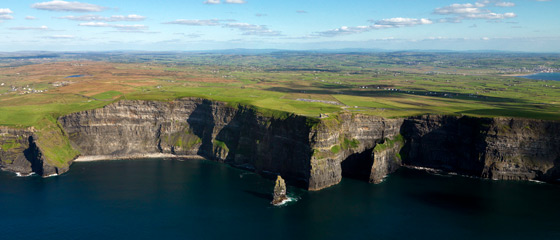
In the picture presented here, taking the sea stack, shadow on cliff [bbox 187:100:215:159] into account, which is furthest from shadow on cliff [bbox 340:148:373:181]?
shadow on cliff [bbox 187:100:215:159]

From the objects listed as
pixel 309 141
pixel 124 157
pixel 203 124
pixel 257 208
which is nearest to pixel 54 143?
pixel 124 157

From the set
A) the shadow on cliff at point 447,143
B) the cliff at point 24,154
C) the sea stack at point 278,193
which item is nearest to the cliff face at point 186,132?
the cliff at point 24,154

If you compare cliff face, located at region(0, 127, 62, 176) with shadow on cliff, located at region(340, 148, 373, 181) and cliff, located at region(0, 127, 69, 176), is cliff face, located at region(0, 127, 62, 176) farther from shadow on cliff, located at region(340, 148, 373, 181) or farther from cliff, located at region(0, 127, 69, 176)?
shadow on cliff, located at region(340, 148, 373, 181)

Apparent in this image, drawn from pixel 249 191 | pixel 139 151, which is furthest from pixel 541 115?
pixel 139 151

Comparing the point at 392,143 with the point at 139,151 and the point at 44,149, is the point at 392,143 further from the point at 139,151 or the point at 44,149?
the point at 44,149

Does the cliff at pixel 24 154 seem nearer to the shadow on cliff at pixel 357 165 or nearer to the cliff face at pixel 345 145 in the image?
the cliff face at pixel 345 145
